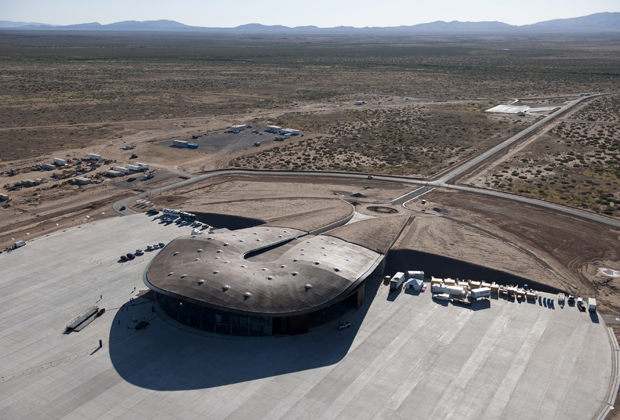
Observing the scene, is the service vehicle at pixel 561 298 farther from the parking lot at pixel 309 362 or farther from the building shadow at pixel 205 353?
A: the building shadow at pixel 205 353

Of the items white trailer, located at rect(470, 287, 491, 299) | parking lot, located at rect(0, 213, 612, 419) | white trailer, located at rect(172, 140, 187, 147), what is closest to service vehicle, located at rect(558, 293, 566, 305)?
parking lot, located at rect(0, 213, 612, 419)

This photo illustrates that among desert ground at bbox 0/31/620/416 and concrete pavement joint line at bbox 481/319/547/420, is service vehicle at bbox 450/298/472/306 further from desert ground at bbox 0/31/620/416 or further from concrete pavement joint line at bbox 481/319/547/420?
desert ground at bbox 0/31/620/416

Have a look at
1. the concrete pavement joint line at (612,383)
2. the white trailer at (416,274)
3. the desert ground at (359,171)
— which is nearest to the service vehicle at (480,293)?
the desert ground at (359,171)

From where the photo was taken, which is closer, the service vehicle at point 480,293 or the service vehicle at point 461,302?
the service vehicle at point 461,302

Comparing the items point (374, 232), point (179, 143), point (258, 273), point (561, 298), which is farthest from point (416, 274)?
point (179, 143)

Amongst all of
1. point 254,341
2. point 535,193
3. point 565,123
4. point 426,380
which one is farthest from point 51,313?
point 565,123
